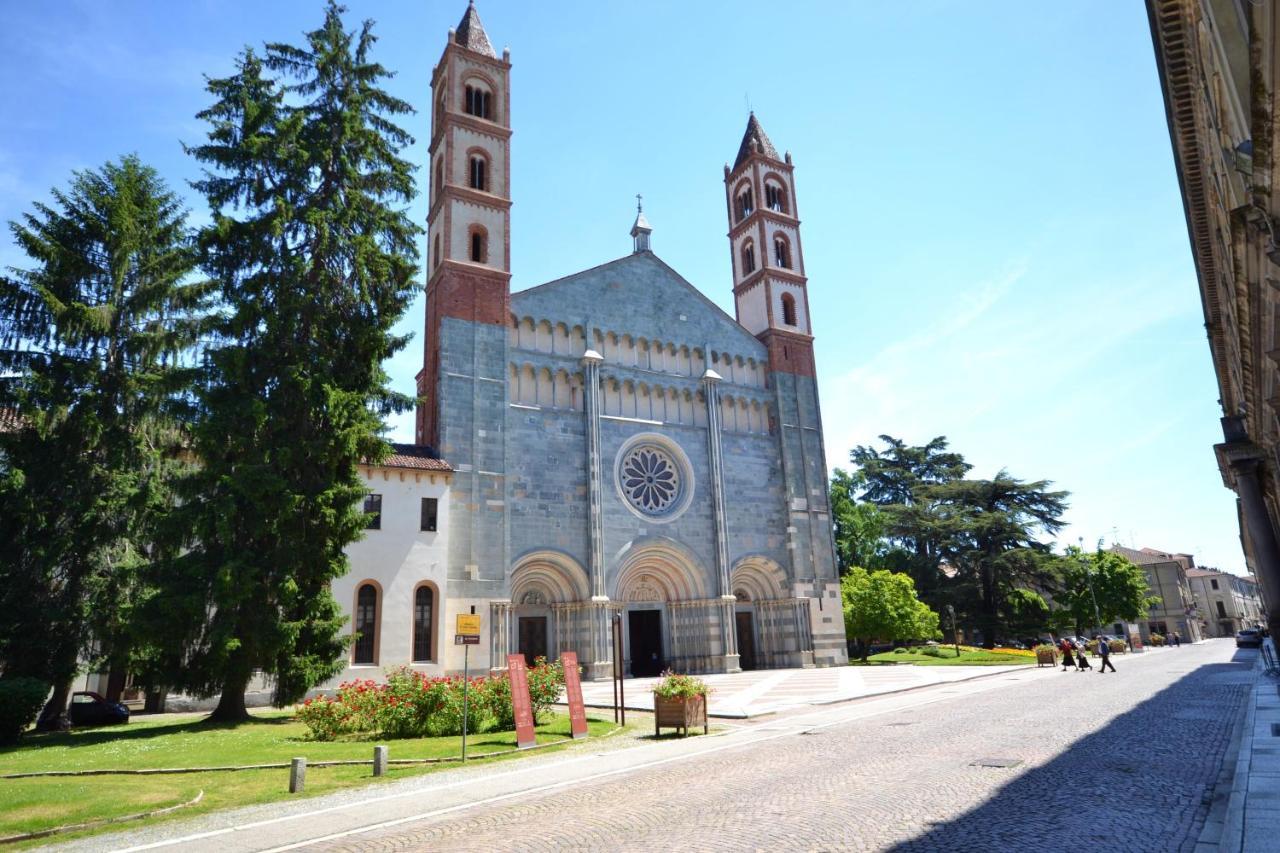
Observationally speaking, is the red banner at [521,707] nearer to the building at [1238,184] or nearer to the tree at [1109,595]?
the building at [1238,184]

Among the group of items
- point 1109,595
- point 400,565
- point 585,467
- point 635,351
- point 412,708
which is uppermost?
point 635,351

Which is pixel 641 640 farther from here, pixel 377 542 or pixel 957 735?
pixel 957 735

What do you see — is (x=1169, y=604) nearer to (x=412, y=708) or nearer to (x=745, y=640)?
(x=745, y=640)

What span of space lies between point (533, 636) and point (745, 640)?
11005 mm

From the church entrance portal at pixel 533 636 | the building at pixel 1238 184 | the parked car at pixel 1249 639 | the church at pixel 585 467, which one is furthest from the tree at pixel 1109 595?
the building at pixel 1238 184

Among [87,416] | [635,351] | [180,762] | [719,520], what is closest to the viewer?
[180,762]

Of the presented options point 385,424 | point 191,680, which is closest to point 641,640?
point 385,424

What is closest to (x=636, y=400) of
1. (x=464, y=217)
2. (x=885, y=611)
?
(x=464, y=217)

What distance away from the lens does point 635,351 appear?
34906 mm

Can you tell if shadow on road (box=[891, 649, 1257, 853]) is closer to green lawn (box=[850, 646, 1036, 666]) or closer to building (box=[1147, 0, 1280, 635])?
building (box=[1147, 0, 1280, 635])

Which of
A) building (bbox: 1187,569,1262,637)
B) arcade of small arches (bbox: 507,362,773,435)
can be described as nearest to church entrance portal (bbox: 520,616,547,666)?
arcade of small arches (bbox: 507,362,773,435)

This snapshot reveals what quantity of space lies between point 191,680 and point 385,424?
306 inches

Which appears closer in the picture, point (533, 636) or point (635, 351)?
point (533, 636)

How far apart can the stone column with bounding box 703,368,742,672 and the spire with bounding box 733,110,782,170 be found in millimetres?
15480
